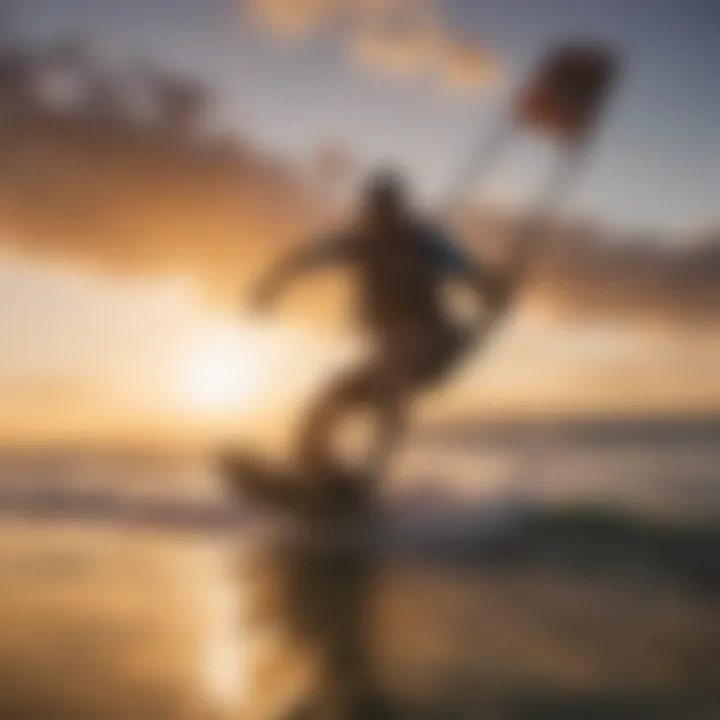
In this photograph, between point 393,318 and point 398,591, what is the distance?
37 centimetres

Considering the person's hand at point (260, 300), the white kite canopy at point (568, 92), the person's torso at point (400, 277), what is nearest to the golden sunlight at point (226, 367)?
the person's hand at point (260, 300)

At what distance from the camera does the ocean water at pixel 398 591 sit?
3.10 ft

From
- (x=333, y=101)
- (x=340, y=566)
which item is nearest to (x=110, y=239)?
(x=333, y=101)

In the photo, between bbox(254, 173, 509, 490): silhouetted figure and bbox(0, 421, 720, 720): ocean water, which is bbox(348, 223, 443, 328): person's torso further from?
bbox(0, 421, 720, 720): ocean water

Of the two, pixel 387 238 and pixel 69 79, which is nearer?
pixel 387 238

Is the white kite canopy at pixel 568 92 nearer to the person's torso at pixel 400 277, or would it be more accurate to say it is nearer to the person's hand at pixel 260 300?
the person's torso at pixel 400 277

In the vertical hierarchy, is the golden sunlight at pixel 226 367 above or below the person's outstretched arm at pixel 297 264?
below

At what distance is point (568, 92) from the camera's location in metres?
1.31

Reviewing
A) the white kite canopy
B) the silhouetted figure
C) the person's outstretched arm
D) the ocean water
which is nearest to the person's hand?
the person's outstretched arm

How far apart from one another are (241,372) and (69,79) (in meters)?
0.53

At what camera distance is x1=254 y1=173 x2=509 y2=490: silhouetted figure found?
126cm

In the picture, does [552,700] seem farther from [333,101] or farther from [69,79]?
[69,79]

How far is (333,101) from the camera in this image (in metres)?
1.37

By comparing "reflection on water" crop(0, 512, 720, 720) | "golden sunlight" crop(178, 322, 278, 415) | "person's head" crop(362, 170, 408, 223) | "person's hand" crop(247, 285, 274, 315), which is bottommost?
"reflection on water" crop(0, 512, 720, 720)
